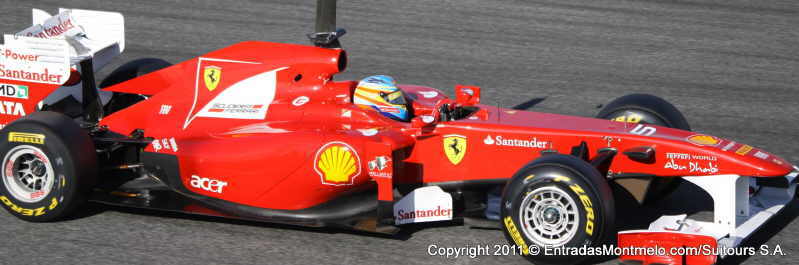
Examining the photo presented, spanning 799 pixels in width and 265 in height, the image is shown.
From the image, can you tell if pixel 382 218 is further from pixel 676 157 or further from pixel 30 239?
pixel 30 239

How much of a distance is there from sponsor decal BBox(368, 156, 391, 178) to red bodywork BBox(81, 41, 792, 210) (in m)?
0.01

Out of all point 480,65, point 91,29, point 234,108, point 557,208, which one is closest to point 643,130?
point 557,208

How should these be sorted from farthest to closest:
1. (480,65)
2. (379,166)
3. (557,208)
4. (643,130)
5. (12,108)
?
(480,65), (12,108), (643,130), (379,166), (557,208)

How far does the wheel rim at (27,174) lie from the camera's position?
7.10 m

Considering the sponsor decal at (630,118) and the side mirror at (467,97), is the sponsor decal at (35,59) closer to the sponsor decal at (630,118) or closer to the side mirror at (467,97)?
the side mirror at (467,97)

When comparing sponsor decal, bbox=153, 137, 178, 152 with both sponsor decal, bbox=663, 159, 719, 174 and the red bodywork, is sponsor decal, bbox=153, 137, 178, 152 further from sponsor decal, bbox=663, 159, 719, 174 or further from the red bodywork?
sponsor decal, bbox=663, 159, 719, 174

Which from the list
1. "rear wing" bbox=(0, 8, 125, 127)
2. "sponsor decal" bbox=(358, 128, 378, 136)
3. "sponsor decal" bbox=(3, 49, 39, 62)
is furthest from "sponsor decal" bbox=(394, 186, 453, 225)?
"sponsor decal" bbox=(3, 49, 39, 62)

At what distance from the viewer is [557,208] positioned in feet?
20.4

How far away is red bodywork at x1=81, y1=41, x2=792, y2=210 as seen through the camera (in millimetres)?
6680

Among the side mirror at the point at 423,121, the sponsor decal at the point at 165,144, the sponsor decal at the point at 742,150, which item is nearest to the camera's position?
the sponsor decal at the point at 742,150

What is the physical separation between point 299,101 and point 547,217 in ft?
7.56

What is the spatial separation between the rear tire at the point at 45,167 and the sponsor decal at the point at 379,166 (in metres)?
2.15

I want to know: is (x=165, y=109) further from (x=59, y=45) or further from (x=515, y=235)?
(x=515, y=235)

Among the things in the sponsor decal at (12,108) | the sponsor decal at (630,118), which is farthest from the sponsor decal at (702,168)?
the sponsor decal at (12,108)
